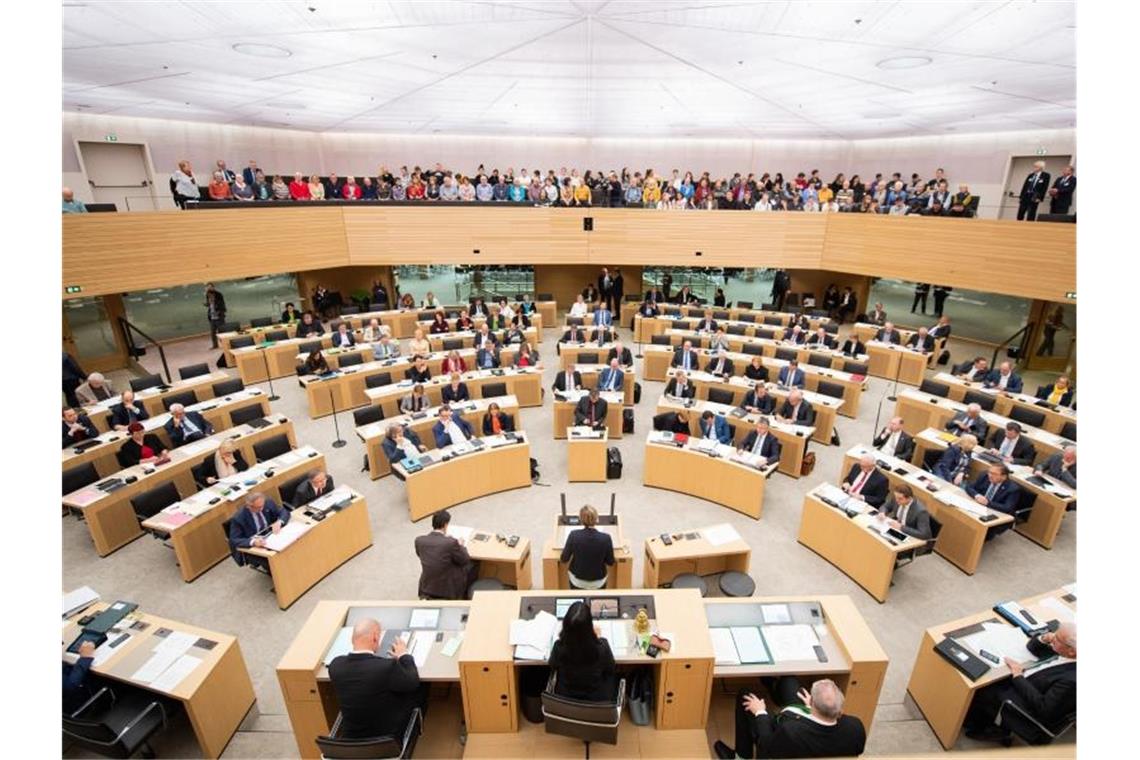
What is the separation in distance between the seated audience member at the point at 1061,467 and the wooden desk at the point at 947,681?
323 centimetres

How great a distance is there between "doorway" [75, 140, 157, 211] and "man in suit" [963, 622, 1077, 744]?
72.0ft

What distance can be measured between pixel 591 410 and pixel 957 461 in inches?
237

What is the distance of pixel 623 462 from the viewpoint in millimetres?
9797

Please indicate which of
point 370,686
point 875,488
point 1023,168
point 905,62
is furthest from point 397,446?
point 1023,168

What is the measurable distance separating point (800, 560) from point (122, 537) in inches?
386

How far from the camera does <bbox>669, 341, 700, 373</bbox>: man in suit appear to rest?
12.1 metres

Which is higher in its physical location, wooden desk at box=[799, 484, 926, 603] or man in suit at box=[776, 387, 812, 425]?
man in suit at box=[776, 387, 812, 425]

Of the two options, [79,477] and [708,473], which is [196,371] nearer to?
[79,477]

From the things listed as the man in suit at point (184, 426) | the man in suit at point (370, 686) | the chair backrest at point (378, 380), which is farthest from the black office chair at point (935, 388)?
the man in suit at point (184, 426)

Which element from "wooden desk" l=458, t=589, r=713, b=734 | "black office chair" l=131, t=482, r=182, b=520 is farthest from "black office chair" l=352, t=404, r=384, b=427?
"wooden desk" l=458, t=589, r=713, b=734

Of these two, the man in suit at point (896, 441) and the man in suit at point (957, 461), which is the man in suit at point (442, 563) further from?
the man in suit at point (957, 461)

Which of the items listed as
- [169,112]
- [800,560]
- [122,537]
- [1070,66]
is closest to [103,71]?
[169,112]

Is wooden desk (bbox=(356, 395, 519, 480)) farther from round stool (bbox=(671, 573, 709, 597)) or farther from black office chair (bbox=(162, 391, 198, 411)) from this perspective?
round stool (bbox=(671, 573, 709, 597))
